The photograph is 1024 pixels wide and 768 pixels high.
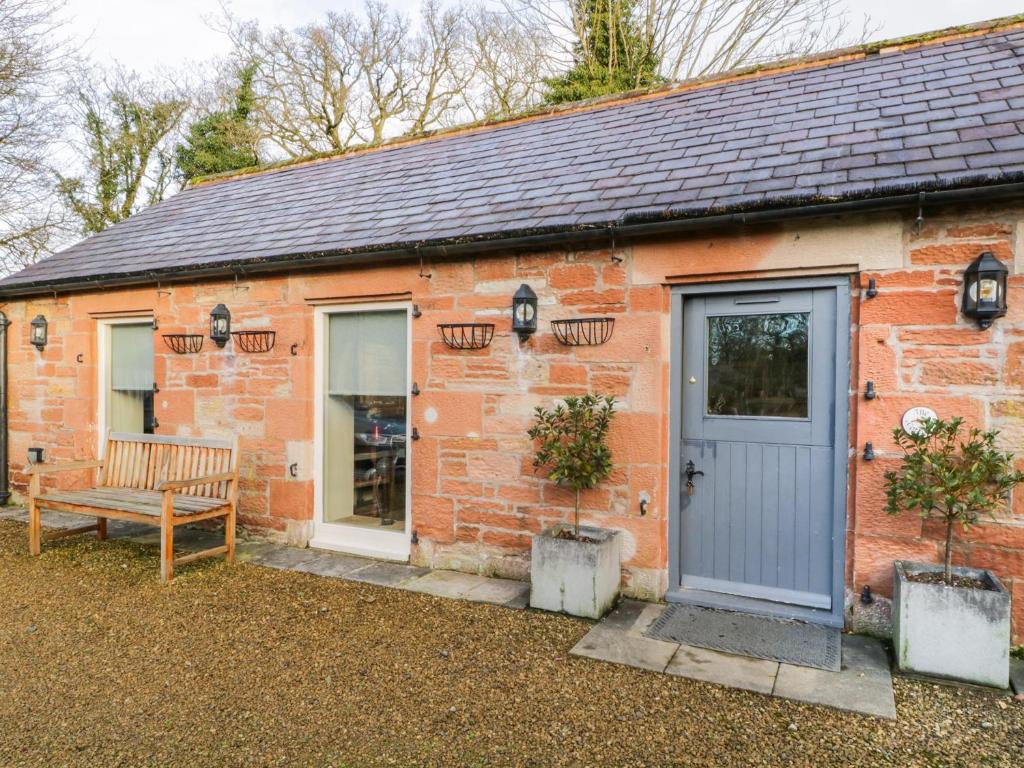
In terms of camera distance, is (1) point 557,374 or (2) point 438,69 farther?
(2) point 438,69

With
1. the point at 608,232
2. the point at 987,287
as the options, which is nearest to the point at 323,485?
the point at 608,232

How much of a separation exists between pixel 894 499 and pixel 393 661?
2995 millimetres

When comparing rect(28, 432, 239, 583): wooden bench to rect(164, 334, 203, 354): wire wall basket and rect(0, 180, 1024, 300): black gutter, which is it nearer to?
rect(164, 334, 203, 354): wire wall basket

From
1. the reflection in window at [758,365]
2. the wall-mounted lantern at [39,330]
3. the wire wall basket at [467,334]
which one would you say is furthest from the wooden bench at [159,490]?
the reflection in window at [758,365]

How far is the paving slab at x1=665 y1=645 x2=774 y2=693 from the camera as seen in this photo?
3.29m

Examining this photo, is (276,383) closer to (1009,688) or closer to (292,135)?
(1009,688)

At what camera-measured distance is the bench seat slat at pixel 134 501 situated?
5.10 metres

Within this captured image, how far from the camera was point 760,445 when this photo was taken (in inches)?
169

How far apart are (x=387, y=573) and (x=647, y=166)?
401cm

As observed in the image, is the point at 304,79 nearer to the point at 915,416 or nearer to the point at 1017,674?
the point at 915,416

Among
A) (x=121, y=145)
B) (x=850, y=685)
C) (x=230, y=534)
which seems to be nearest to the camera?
(x=850, y=685)

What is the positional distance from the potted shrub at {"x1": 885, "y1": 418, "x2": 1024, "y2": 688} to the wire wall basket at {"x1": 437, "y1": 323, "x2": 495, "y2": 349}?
2884 mm

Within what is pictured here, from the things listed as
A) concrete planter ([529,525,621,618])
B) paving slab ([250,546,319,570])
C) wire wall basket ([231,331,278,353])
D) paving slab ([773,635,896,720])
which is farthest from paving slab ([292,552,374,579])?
paving slab ([773,635,896,720])

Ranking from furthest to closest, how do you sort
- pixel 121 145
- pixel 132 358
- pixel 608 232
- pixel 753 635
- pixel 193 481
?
pixel 121 145 → pixel 132 358 → pixel 193 481 → pixel 608 232 → pixel 753 635
